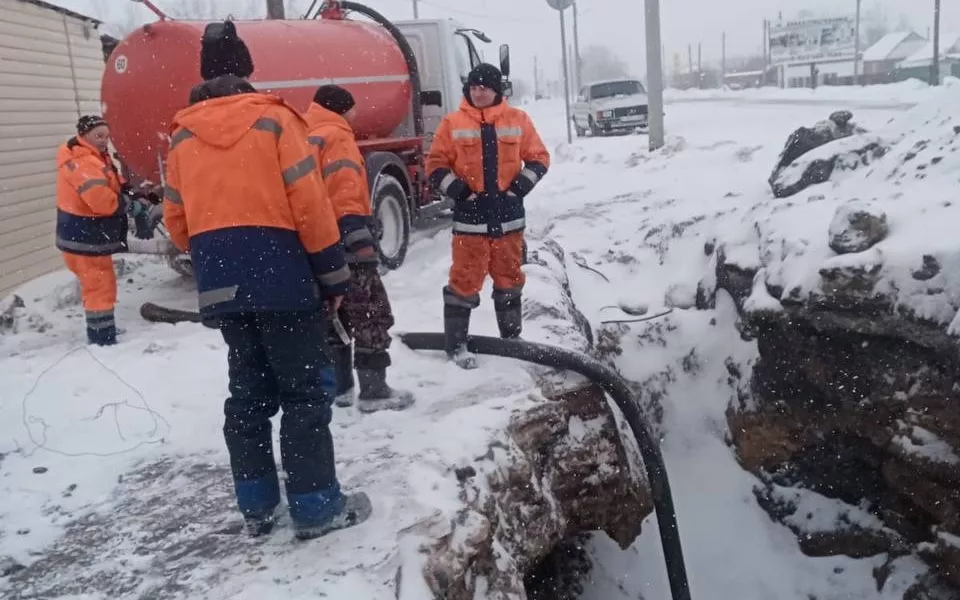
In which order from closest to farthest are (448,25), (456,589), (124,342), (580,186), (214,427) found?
(456,589), (214,427), (124,342), (448,25), (580,186)

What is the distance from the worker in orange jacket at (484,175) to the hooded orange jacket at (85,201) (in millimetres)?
2544

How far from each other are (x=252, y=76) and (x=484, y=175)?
280 cm

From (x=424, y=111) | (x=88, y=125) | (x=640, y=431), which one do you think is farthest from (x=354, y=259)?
(x=424, y=111)

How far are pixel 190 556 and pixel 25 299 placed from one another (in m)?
5.83

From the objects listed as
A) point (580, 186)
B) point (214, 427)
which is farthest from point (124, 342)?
point (580, 186)

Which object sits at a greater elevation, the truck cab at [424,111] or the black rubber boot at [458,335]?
the truck cab at [424,111]

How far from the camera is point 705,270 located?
25.1 ft

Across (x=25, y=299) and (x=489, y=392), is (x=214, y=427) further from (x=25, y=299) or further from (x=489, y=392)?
(x=25, y=299)

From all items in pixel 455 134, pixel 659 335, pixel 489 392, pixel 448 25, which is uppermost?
pixel 448 25

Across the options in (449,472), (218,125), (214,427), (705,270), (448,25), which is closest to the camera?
(218,125)

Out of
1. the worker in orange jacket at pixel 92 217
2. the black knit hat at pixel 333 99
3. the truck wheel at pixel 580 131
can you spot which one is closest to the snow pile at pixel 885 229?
the black knit hat at pixel 333 99

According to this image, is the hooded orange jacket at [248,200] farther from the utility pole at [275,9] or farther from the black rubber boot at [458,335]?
the utility pole at [275,9]

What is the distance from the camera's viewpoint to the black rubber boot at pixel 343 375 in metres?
4.39

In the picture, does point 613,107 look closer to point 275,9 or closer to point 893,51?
point 275,9
